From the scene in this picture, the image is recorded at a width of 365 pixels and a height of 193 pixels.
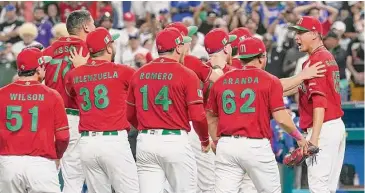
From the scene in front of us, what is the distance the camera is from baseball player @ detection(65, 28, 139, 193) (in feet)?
44.2

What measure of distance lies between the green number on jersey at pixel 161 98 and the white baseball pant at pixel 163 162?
0.30 metres

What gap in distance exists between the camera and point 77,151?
15.1m

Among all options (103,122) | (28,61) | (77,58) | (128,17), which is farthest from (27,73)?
(128,17)

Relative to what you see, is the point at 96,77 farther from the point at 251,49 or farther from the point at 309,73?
the point at 309,73

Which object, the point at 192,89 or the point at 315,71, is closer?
the point at 192,89

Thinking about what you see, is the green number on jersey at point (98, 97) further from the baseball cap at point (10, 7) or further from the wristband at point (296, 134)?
the baseball cap at point (10, 7)

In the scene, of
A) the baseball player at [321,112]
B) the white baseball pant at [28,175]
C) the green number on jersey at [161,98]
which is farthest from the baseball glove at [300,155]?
the white baseball pant at [28,175]

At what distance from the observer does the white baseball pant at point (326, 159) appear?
44.5ft

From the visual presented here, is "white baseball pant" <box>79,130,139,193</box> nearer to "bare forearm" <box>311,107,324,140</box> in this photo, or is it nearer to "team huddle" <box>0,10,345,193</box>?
"team huddle" <box>0,10,345,193</box>

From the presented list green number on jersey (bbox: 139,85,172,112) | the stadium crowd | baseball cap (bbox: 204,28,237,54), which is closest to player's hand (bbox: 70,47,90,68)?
baseball cap (bbox: 204,28,237,54)

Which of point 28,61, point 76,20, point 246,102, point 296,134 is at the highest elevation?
point 76,20

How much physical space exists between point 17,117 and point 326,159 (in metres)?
3.91

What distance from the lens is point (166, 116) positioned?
13.1m

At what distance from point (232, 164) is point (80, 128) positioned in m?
2.11
